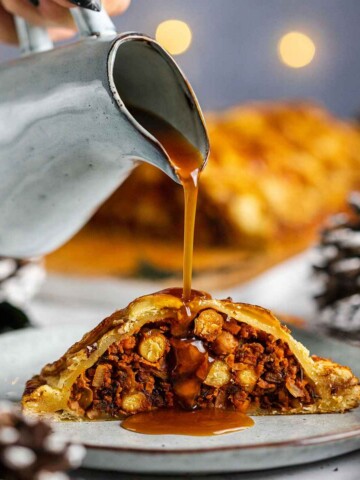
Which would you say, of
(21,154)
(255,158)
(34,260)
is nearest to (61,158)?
(21,154)

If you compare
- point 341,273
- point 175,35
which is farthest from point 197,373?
point 175,35

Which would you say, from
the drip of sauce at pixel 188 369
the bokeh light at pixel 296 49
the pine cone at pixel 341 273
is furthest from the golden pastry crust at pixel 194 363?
the bokeh light at pixel 296 49

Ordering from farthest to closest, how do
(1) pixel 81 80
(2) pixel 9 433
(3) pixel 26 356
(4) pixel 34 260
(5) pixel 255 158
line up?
(5) pixel 255 158, (4) pixel 34 260, (3) pixel 26 356, (1) pixel 81 80, (2) pixel 9 433

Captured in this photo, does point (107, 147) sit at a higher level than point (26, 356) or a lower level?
higher

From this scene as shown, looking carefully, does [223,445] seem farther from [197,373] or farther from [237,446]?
[197,373]

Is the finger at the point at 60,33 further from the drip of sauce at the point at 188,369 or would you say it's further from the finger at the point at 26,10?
the drip of sauce at the point at 188,369

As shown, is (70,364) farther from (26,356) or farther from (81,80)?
(81,80)

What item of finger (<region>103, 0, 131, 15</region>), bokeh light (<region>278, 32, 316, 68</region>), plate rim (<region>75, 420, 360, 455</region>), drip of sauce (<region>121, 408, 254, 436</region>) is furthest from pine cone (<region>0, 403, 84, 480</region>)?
bokeh light (<region>278, 32, 316, 68</region>)

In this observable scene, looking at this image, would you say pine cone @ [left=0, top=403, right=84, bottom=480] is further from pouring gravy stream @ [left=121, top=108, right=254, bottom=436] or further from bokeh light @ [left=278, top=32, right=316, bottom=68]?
bokeh light @ [left=278, top=32, right=316, bottom=68]
